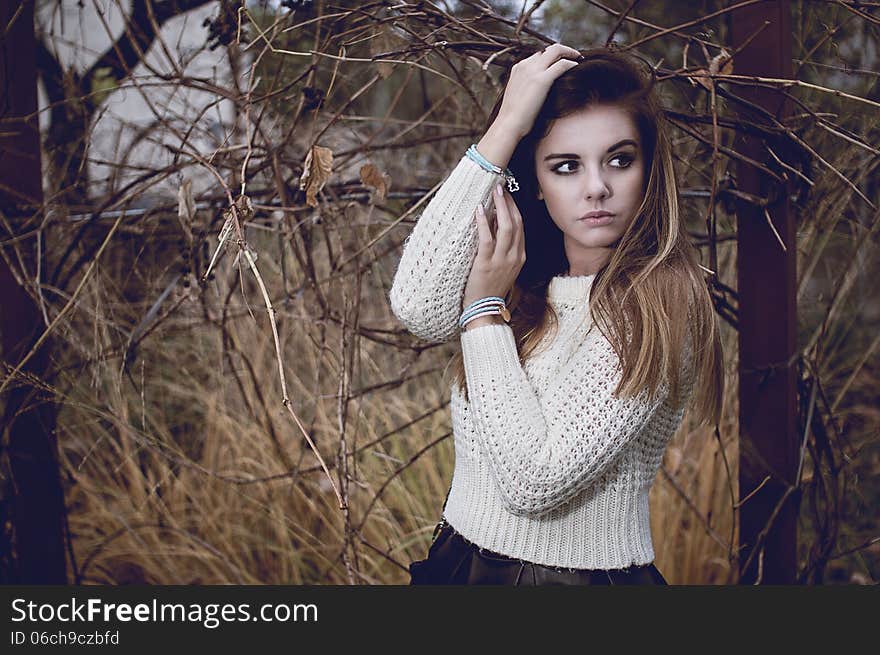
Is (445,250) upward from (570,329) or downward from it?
upward

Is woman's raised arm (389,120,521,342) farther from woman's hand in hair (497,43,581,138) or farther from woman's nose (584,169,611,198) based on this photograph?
woman's nose (584,169,611,198)

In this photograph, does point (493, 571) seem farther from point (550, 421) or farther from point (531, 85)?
point (531, 85)

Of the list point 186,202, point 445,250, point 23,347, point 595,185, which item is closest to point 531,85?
point 595,185

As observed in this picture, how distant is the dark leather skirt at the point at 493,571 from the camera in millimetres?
1395

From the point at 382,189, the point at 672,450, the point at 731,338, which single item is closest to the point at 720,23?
the point at 731,338

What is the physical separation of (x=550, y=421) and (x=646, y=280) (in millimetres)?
274

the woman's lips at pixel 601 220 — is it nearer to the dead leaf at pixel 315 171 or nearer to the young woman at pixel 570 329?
the young woman at pixel 570 329

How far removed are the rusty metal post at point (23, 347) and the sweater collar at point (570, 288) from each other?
1445 mm

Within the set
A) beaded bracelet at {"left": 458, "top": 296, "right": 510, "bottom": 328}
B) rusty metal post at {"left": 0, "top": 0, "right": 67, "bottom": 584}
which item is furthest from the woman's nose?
rusty metal post at {"left": 0, "top": 0, "right": 67, "bottom": 584}

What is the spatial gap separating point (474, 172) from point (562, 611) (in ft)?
2.49

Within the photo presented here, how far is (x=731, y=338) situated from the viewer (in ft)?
8.87

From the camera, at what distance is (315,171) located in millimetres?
1670

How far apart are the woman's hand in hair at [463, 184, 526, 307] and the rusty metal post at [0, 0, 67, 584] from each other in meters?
1.38

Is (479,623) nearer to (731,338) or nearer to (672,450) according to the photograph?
(672,450)
